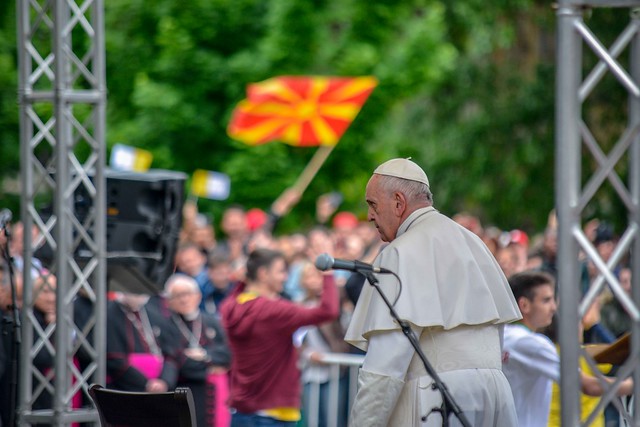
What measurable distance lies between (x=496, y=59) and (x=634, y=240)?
73.2 ft

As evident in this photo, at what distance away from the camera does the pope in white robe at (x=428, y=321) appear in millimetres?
5688

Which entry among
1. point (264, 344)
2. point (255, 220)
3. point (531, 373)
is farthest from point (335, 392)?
point (255, 220)

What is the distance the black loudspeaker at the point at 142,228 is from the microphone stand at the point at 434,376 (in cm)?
399

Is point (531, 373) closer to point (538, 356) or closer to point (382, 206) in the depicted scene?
point (538, 356)

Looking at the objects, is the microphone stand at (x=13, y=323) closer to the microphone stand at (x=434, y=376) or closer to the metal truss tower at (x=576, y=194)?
the microphone stand at (x=434, y=376)

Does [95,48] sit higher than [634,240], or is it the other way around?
[95,48]

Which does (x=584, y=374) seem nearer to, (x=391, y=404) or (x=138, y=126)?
(x=391, y=404)

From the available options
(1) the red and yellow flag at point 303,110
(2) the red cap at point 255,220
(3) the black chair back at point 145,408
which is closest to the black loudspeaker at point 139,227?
(3) the black chair back at point 145,408

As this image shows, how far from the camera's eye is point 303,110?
19.6 m

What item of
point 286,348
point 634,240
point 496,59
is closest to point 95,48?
point 286,348

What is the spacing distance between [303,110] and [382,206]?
13646 millimetres

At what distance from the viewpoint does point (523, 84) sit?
24.1 m

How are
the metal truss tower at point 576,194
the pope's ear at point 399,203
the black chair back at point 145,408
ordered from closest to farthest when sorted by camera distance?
1. the metal truss tower at point 576,194
2. the pope's ear at point 399,203
3. the black chair back at point 145,408

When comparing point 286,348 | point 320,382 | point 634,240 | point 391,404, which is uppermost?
point 634,240
